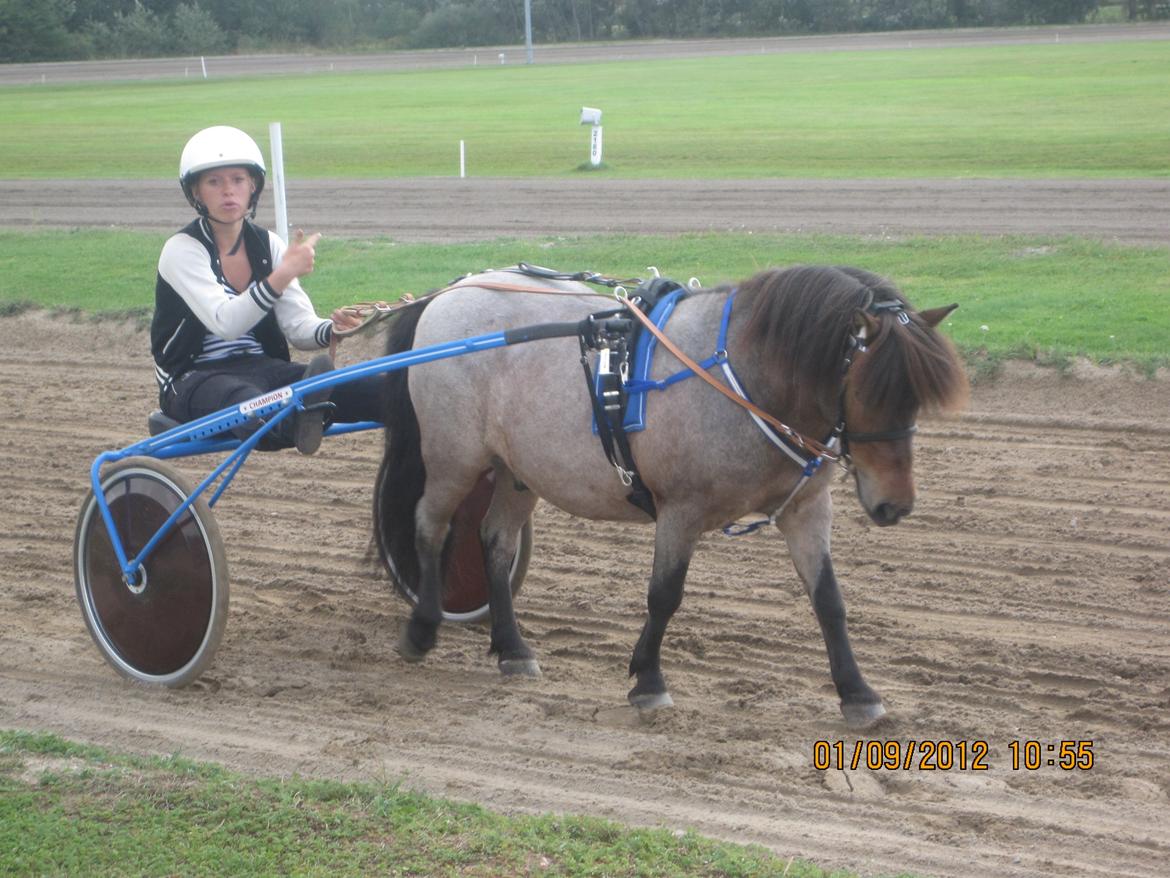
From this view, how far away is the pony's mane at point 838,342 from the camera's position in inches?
159

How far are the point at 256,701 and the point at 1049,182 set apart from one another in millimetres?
13873

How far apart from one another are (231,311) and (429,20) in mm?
59049

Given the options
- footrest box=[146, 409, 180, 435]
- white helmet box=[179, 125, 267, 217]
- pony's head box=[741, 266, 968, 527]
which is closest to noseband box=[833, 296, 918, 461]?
pony's head box=[741, 266, 968, 527]

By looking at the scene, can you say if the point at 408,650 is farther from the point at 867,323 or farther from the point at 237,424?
the point at 867,323

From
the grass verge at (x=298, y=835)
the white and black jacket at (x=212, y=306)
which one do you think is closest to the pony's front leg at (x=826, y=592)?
the grass verge at (x=298, y=835)

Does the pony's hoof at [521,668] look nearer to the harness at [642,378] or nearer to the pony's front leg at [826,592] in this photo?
the harness at [642,378]

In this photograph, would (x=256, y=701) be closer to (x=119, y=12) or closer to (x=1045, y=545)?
(x=1045, y=545)

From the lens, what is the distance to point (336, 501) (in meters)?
7.25

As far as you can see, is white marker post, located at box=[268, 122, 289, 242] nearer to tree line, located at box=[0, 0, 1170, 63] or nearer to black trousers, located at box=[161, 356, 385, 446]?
black trousers, located at box=[161, 356, 385, 446]

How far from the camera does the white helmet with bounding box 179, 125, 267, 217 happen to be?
17.2ft

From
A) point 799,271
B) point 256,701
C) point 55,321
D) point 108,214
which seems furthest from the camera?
point 108,214

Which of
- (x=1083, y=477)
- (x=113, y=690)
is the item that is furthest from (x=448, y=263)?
(x=113, y=690)

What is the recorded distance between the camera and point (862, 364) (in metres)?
4.12

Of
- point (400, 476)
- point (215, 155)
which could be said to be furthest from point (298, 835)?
point (215, 155)
